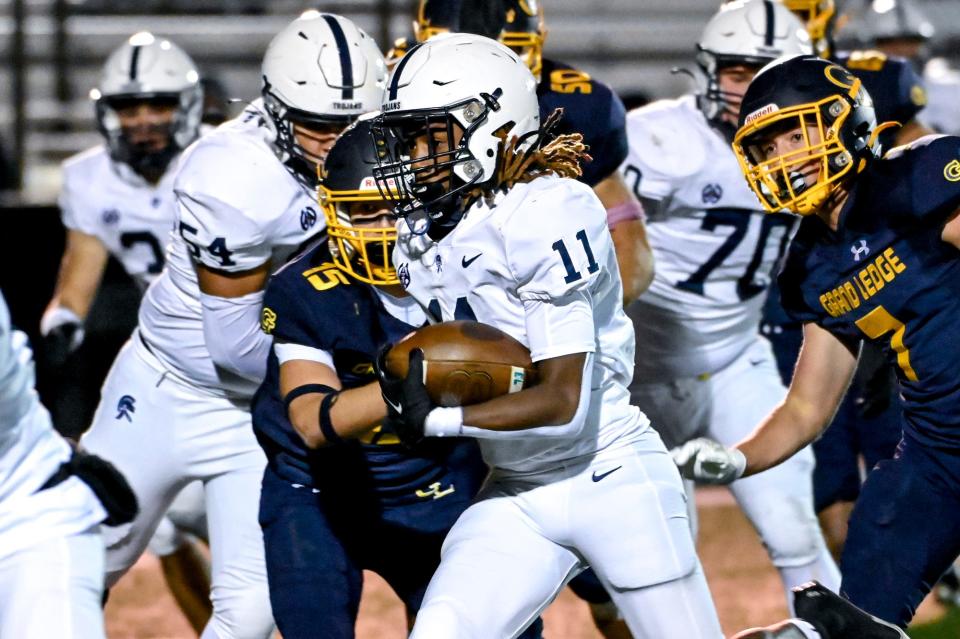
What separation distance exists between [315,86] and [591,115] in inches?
29.3

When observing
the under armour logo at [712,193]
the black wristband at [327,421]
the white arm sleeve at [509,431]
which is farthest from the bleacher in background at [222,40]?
the white arm sleeve at [509,431]

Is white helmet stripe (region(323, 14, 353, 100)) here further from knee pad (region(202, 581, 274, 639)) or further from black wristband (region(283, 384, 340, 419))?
knee pad (region(202, 581, 274, 639))

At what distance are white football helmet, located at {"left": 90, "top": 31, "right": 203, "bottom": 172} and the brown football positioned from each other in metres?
2.49

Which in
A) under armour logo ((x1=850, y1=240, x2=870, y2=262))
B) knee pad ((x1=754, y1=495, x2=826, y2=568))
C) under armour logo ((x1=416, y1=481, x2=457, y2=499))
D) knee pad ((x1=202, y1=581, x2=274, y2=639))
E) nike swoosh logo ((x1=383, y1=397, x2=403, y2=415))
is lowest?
knee pad ((x1=202, y1=581, x2=274, y2=639))

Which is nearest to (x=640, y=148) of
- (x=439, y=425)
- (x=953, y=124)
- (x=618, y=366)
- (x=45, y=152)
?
(x=618, y=366)

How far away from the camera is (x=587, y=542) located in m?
2.85

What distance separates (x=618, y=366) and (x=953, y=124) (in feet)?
14.9

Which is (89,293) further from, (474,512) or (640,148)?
(474,512)

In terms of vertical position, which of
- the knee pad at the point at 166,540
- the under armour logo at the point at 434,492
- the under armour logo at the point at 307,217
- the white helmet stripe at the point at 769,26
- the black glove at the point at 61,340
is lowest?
the knee pad at the point at 166,540

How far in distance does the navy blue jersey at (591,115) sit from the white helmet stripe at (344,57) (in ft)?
1.71

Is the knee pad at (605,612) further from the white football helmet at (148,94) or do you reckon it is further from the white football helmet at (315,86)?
the white football helmet at (148,94)

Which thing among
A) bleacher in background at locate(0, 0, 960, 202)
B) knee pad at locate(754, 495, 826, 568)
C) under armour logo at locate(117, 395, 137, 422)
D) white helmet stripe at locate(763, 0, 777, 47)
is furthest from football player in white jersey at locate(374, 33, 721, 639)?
bleacher in background at locate(0, 0, 960, 202)

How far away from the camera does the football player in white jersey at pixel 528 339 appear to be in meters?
2.70

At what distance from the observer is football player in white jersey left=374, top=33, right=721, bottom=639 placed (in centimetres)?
270
